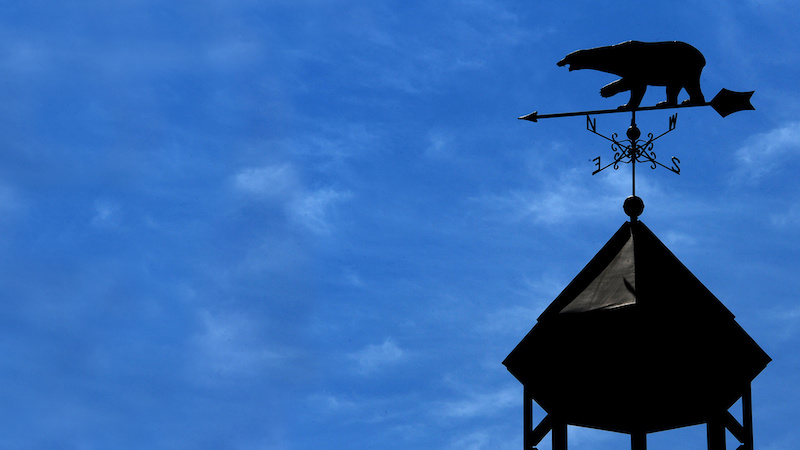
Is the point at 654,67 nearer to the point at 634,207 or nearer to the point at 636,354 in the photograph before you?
the point at 634,207

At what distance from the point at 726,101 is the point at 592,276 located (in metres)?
2.93

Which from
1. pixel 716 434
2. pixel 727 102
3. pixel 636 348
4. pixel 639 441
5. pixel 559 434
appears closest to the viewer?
pixel 636 348

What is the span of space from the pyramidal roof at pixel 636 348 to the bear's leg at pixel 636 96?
1.55m

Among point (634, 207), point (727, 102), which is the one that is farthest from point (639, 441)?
point (727, 102)

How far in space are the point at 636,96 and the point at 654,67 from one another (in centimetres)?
40

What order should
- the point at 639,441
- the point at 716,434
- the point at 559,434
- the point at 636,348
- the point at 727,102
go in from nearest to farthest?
the point at 636,348, the point at 639,441, the point at 716,434, the point at 559,434, the point at 727,102

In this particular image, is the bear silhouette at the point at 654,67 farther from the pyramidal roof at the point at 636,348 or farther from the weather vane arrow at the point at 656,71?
the pyramidal roof at the point at 636,348

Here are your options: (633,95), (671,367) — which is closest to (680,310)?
(671,367)

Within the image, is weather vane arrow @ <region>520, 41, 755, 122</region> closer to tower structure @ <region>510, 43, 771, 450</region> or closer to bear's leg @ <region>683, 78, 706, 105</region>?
bear's leg @ <region>683, 78, 706, 105</region>

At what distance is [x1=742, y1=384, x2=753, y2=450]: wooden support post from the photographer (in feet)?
36.8

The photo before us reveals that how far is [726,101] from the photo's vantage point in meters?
12.7

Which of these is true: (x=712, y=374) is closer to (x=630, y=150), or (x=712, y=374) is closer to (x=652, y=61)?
(x=630, y=150)

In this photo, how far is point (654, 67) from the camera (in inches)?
493

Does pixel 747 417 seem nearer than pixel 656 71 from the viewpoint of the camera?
Yes
